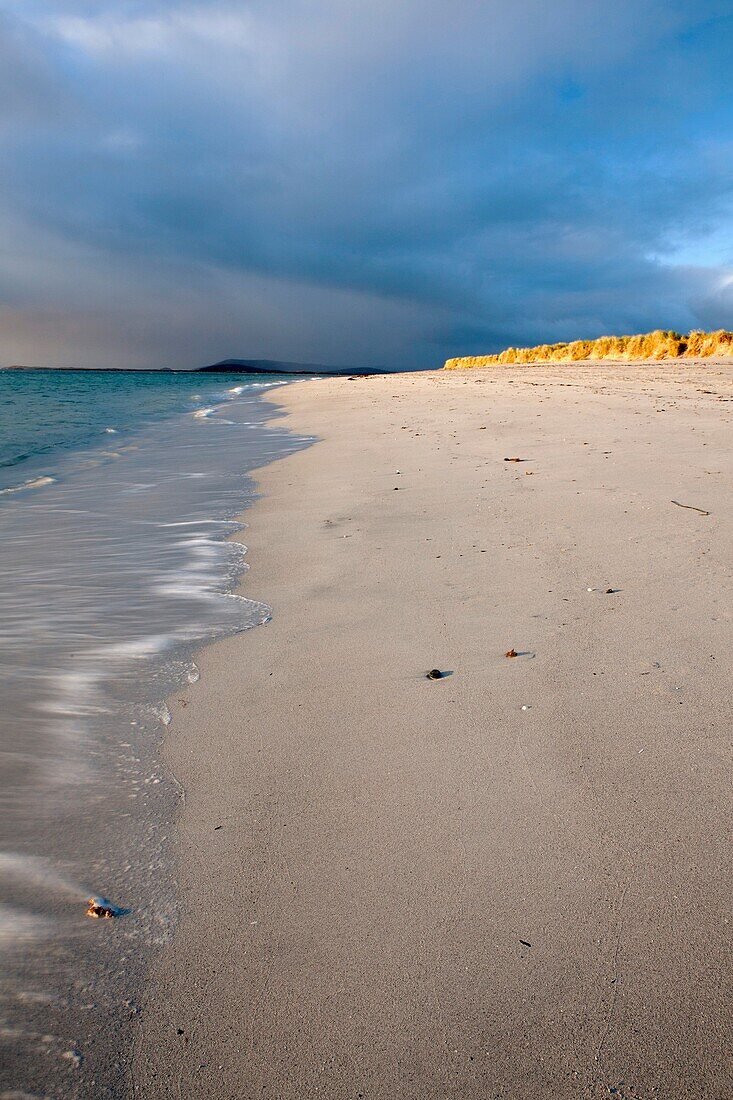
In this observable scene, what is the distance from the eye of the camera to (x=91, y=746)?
205cm

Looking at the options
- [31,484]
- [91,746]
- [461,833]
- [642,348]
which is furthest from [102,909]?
[642,348]

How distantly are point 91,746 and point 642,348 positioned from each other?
2565cm

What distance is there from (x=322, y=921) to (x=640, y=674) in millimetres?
1409

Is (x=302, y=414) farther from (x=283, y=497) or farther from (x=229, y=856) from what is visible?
(x=229, y=856)

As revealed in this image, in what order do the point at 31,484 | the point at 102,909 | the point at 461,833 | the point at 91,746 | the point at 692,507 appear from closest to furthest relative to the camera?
the point at 102,909 → the point at 461,833 → the point at 91,746 → the point at 692,507 → the point at 31,484

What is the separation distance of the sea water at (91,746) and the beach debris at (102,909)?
0.02 m

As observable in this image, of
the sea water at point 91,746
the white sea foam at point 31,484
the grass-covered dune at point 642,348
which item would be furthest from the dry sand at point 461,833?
the grass-covered dune at point 642,348

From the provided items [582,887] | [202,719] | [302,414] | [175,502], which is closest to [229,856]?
[202,719]

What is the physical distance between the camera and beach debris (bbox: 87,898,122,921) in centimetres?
140

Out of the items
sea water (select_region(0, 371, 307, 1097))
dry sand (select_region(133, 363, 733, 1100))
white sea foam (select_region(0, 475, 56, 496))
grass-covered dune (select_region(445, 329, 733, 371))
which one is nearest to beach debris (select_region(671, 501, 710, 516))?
dry sand (select_region(133, 363, 733, 1100))

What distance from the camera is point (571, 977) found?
124 cm

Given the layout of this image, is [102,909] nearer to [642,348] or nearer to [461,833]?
[461,833]

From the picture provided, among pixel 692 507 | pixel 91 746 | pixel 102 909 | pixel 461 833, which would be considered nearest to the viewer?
pixel 102 909

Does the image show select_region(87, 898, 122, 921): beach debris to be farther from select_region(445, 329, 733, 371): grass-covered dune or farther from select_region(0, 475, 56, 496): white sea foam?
select_region(445, 329, 733, 371): grass-covered dune
